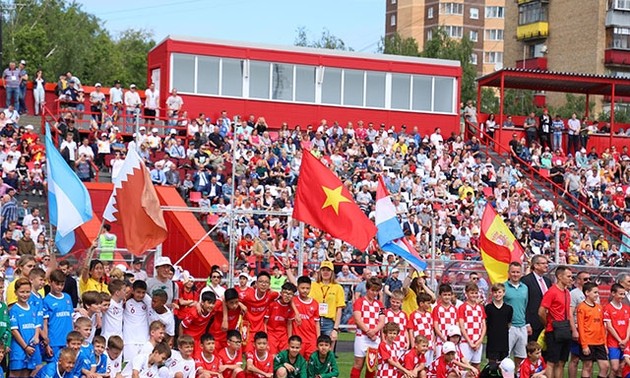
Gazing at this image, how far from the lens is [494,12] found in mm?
107312

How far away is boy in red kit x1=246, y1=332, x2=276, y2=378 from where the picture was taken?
15.2m

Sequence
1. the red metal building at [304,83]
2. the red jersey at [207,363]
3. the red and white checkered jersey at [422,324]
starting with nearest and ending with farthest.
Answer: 1. the red jersey at [207,363]
2. the red and white checkered jersey at [422,324]
3. the red metal building at [304,83]

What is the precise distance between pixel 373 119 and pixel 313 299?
86.3ft

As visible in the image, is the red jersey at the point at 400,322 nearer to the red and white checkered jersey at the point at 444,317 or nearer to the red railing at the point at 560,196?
the red and white checkered jersey at the point at 444,317

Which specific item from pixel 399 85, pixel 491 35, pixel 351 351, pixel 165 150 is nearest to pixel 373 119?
pixel 399 85

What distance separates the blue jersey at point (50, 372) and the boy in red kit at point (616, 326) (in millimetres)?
8049

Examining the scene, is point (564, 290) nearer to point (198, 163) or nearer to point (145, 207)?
point (145, 207)

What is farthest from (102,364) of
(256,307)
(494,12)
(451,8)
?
(494,12)

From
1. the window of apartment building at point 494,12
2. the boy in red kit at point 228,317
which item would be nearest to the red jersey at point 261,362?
the boy in red kit at point 228,317

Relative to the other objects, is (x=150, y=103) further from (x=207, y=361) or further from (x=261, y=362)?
(x=207, y=361)

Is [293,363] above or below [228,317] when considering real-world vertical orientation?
below

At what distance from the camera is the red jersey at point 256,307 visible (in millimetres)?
16047

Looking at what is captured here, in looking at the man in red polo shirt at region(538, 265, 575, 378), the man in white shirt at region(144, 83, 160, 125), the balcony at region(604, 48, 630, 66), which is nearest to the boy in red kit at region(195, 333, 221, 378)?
the man in red polo shirt at region(538, 265, 575, 378)

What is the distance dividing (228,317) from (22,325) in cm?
290
